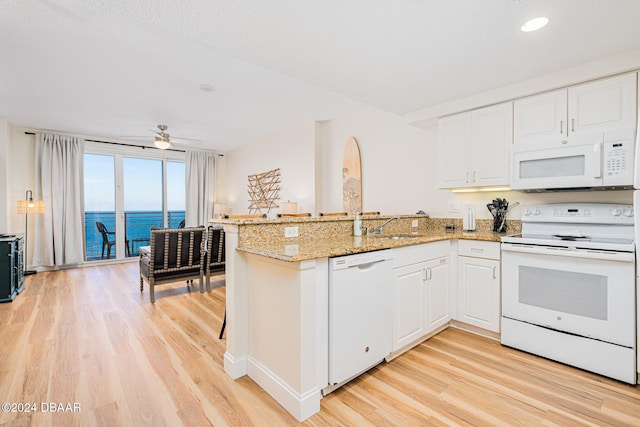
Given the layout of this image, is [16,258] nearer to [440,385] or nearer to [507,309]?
[440,385]

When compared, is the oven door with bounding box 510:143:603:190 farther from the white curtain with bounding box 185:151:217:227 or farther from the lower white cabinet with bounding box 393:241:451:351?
the white curtain with bounding box 185:151:217:227

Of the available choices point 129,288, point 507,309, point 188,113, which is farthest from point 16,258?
point 507,309

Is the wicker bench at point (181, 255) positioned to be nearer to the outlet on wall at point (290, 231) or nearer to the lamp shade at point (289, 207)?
the lamp shade at point (289, 207)

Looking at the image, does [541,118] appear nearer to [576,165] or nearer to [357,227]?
[576,165]

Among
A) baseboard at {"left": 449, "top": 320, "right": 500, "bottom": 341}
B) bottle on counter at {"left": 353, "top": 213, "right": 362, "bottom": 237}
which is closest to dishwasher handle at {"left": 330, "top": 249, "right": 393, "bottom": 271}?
bottle on counter at {"left": 353, "top": 213, "right": 362, "bottom": 237}

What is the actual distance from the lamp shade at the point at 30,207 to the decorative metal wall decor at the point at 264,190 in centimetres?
361

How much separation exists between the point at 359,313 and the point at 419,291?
0.75 m

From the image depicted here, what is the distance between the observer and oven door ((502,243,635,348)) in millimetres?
1881

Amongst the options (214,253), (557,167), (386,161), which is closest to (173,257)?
(214,253)

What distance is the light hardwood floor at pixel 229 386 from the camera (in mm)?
1587

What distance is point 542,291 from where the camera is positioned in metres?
2.20

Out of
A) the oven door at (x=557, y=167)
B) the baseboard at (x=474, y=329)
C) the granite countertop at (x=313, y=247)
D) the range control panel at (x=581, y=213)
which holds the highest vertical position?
the oven door at (x=557, y=167)

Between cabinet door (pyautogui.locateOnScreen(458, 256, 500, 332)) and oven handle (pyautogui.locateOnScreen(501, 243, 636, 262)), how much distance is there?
7.9 inches

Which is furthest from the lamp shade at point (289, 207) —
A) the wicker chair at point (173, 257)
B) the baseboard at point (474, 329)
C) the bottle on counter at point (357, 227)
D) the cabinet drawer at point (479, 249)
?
the baseboard at point (474, 329)
